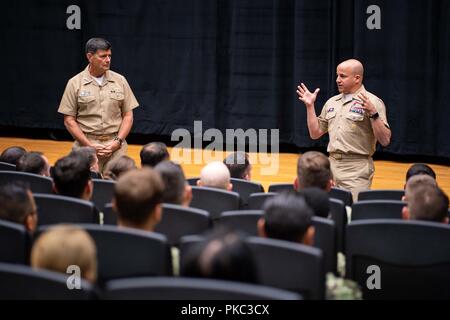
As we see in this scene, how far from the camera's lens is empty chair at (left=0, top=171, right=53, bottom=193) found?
394 centimetres

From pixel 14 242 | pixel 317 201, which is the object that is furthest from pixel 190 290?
pixel 317 201

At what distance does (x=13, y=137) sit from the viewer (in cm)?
961

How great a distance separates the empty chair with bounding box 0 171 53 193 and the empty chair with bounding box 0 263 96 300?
6.11ft

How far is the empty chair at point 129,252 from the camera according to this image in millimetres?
2494

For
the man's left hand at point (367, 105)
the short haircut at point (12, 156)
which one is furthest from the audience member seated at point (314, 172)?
the short haircut at point (12, 156)

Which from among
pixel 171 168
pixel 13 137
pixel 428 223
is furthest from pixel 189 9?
pixel 428 223

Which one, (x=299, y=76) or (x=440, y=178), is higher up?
(x=299, y=76)

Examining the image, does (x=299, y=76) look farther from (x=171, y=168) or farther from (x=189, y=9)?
(x=171, y=168)

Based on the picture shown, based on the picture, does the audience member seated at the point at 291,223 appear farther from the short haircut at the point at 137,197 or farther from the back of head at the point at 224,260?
the back of head at the point at 224,260

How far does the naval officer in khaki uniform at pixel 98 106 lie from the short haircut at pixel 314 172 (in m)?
2.36

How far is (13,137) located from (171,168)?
6.79 metres

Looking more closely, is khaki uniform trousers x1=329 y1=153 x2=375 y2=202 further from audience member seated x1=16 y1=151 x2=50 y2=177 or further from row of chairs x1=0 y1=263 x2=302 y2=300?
row of chairs x1=0 y1=263 x2=302 y2=300
